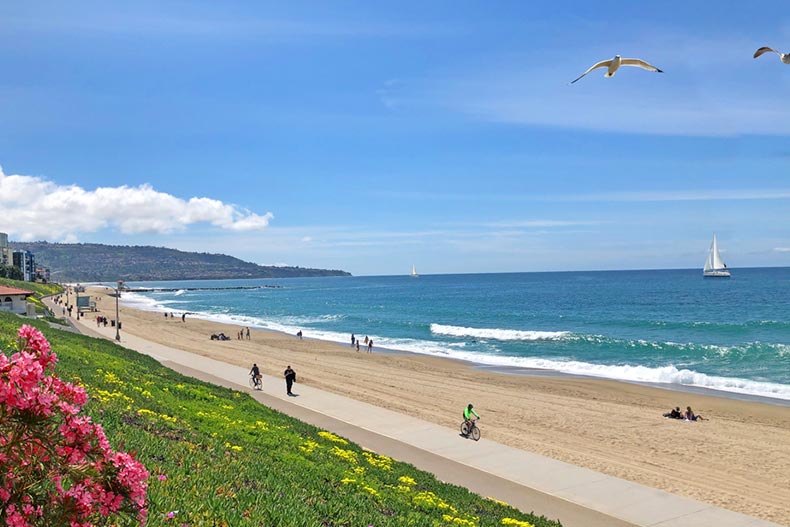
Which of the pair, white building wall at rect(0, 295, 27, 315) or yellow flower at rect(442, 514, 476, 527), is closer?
yellow flower at rect(442, 514, 476, 527)

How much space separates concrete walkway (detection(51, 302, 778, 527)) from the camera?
11.6 meters

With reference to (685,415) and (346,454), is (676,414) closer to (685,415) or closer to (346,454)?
(685,415)

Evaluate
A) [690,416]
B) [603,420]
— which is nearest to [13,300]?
[603,420]

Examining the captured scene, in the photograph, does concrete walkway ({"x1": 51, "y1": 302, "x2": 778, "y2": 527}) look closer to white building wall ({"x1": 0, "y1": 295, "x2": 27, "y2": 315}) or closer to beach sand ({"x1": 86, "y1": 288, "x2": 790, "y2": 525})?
beach sand ({"x1": 86, "y1": 288, "x2": 790, "y2": 525})

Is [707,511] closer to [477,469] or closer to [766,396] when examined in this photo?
[477,469]

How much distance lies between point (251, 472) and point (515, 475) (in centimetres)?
831

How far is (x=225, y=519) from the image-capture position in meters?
5.26

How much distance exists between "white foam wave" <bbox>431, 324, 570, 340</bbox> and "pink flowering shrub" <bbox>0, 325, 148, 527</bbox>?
169 feet

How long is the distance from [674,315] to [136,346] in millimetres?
58452

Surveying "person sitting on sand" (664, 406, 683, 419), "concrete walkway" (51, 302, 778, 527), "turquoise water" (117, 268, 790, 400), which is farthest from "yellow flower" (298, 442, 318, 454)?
"turquoise water" (117, 268, 790, 400)

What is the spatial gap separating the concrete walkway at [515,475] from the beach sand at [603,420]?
1527mm

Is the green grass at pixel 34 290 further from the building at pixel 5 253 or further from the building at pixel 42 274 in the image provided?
the building at pixel 42 274

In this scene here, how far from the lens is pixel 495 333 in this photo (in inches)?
2286

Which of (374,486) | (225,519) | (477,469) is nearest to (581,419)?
(477,469)
